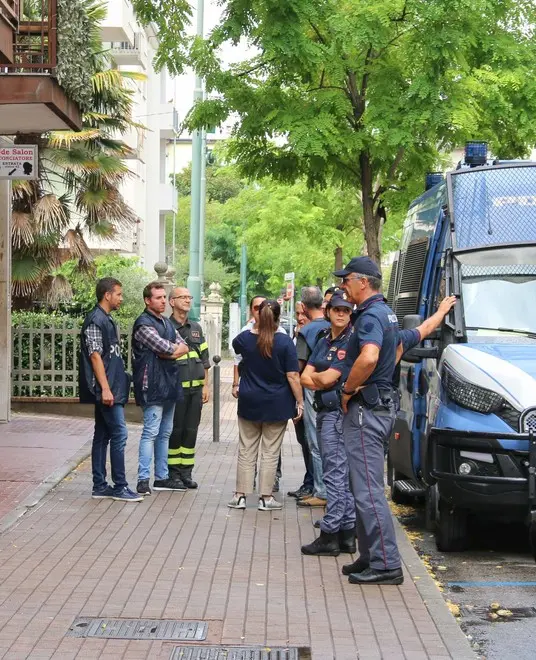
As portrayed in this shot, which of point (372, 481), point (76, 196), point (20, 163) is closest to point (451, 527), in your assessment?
point (372, 481)

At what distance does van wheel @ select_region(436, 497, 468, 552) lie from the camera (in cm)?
930

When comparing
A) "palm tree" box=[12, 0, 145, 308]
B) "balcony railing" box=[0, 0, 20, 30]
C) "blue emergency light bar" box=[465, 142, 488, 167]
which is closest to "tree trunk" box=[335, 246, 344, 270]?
"palm tree" box=[12, 0, 145, 308]

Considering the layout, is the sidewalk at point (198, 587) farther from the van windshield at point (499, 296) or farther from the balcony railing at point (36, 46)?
the balcony railing at point (36, 46)

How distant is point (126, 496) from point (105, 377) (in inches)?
46.0

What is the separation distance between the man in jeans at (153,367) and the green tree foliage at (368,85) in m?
5.48

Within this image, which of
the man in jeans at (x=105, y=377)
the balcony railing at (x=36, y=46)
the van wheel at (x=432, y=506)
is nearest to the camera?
the van wheel at (x=432, y=506)

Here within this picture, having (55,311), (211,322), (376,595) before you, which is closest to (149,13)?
(55,311)

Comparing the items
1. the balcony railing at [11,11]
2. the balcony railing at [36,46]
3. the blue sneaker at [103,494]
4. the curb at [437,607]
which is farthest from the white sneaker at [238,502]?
the balcony railing at [11,11]

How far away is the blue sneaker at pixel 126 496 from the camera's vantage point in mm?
11258

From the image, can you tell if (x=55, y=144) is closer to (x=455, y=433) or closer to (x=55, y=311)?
(x=55, y=311)

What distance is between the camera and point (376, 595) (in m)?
7.63

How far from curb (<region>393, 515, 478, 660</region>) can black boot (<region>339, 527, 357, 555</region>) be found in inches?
14.5

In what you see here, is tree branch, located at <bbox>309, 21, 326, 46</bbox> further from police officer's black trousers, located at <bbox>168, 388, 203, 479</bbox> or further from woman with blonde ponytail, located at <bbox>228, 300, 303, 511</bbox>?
woman with blonde ponytail, located at <bbox>228, 300, 303, 511</bbox>

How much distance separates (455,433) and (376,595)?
1.62 metres
